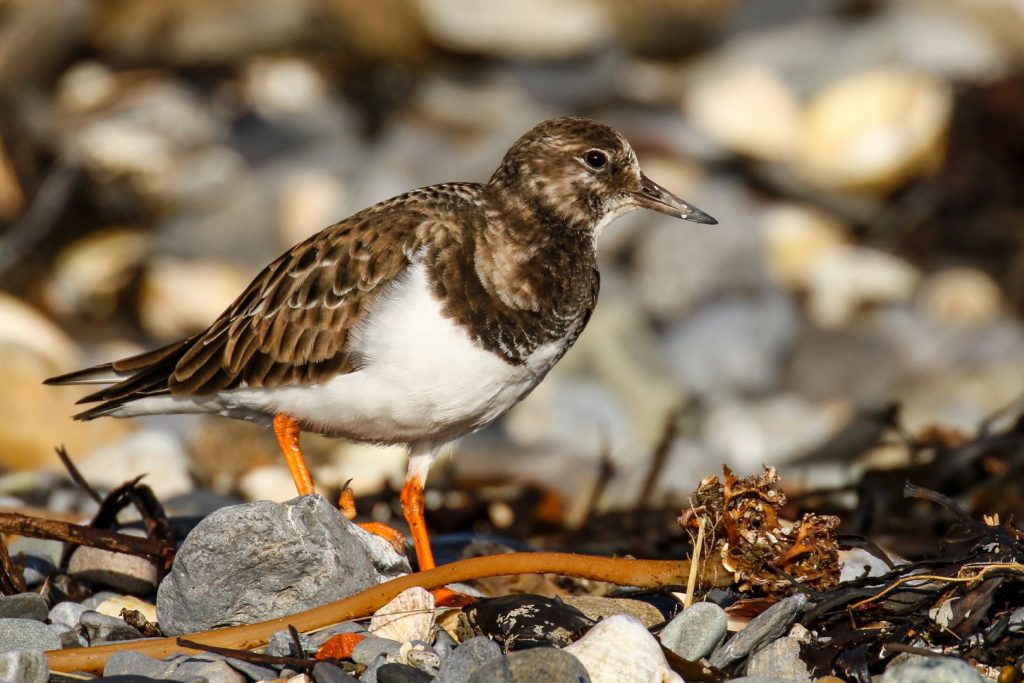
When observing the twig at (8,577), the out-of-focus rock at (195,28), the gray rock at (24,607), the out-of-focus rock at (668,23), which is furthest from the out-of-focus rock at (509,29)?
the gray rock at (24,607)

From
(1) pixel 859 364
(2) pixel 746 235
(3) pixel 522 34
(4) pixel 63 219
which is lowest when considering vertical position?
(1) pixel 859 364

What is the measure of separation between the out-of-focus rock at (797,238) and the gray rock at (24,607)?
706 cm

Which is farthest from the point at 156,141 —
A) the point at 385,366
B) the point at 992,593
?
the point at 992,593

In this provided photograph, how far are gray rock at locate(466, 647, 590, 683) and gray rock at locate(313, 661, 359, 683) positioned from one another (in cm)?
28

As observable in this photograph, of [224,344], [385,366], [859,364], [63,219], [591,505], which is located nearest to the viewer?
[385,366]

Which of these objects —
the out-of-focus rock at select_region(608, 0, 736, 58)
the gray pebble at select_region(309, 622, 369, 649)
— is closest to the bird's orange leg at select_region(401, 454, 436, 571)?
the gray pebble at select_region(309, 622, 369, 649)

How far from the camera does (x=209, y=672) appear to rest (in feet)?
9.18

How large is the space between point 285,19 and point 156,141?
1725mm

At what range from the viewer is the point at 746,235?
9.26m

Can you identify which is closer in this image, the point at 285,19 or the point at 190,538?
the point at 190,538

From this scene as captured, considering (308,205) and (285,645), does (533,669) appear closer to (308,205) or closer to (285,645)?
(285,645)

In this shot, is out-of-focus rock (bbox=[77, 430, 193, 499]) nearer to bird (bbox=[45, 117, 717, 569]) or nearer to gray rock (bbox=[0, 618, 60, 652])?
bird (bbox=[45, 117, 717, 569])

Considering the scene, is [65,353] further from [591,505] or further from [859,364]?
[859,364]

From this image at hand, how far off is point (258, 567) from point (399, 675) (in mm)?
472
